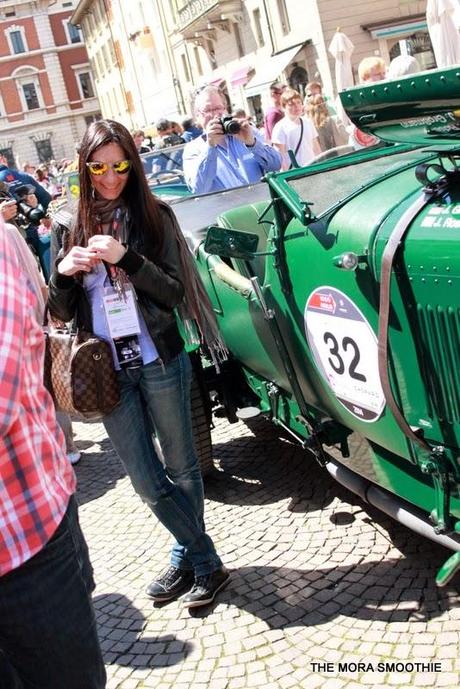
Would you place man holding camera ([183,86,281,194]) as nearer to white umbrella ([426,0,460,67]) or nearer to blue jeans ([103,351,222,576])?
blue jeans ([103,351,222,576])

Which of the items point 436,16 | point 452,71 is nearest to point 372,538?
point 452,71

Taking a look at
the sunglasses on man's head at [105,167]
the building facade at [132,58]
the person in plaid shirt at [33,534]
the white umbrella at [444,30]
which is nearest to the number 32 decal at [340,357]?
the sunglasses on man's head at [105,167]

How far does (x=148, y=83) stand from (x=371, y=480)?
42883mm

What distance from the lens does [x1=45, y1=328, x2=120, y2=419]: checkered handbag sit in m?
2.81

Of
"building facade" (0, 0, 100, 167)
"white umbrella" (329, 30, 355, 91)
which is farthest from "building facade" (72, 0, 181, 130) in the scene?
"white umbrella" (329, 30, 355, 91)

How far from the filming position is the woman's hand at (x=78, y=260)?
269cm

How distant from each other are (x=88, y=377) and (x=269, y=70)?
79.1 feet

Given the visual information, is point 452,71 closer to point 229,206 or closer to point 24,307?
point 24,307

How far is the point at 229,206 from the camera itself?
4.71 metres

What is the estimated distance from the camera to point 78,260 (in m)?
2.71

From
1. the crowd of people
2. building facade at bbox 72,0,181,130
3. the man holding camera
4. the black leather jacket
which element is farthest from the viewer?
building facade at bbox 72,0,181,130

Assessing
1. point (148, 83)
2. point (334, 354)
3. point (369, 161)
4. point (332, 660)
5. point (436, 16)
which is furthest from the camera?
point (148, 83)

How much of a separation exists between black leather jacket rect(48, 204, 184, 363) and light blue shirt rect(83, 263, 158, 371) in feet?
0.07

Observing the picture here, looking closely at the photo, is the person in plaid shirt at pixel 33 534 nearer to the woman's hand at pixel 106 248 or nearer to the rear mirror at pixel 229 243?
the woman's hand at pixel 106 248
